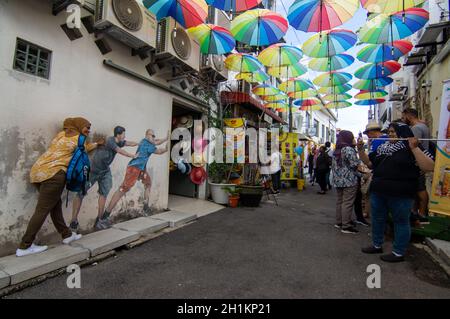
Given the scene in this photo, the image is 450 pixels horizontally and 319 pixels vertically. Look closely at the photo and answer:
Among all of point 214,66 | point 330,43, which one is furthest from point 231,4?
point 330,43

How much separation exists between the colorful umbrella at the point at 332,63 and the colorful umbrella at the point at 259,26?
241 cm

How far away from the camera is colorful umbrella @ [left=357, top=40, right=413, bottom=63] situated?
6.76 metres

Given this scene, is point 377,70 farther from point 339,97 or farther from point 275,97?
point 275,97

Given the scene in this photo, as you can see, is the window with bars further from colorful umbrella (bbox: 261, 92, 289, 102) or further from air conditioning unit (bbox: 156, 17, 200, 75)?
colorful umbrella (bbox: 261, 92, 289, 102)

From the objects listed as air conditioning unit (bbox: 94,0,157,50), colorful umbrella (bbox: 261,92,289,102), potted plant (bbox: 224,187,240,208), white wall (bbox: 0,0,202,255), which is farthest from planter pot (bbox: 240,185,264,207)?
colorful umbrella (bbox: 261,92,289,102)

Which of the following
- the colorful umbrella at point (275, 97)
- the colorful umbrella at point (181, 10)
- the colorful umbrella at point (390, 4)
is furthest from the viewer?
the colorful umbrella at point (275, 97)

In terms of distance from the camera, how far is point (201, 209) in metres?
6.78

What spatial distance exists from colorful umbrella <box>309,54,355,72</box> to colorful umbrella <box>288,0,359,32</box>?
2307mm

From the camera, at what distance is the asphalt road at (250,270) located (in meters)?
2.71

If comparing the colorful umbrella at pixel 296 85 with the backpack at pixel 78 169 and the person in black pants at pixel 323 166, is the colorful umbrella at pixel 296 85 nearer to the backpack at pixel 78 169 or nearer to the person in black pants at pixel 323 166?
the person in black pants at pixel 323 166

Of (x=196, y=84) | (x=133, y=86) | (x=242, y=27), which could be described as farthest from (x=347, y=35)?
(x=133, y=86)

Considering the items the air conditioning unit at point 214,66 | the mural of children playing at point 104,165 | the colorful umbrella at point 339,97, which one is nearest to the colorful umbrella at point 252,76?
the air conditioning unit at point 214,66

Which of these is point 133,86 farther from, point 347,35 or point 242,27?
point 347,35

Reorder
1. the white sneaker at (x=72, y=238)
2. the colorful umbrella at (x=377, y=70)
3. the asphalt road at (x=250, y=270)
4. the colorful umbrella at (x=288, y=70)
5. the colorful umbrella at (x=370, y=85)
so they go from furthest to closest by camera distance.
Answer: the colorful umbrella at (x=370, y=85), the colorful umbrella at (x=288, y=70), the colorful umbrella at (x=377, y=70), the white sneaker at (x=72, y=238), the asphalt road at (x=250, y=270)
